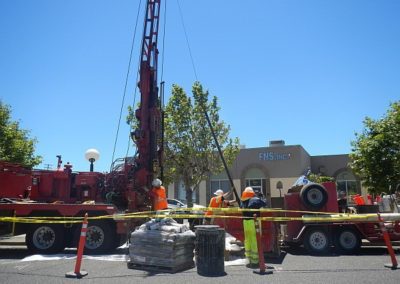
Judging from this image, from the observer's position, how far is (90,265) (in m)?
9.12

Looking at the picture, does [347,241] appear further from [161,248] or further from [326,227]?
[161,248]

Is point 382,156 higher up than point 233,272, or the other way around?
point 382,156

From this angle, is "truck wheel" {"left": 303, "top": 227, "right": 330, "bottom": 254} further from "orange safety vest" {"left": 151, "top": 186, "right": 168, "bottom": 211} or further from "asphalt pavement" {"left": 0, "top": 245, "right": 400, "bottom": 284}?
"orange safety vest" {"left": 151, "top": 186, "right": 168, "bottom": 211}

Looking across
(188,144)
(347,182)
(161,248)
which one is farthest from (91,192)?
(347,182)

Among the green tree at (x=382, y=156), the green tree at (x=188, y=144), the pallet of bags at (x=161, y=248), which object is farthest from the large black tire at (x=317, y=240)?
the green tree at (x=188, y=144)

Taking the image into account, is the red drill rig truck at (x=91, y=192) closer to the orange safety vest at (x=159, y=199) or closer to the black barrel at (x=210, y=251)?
the orange safety vest at (x=159, y=199)

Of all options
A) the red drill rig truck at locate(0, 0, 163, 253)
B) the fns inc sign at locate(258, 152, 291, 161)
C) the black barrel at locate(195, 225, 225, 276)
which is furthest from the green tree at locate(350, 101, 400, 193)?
the fns inc sign at locate(258, 152, 291, 161)

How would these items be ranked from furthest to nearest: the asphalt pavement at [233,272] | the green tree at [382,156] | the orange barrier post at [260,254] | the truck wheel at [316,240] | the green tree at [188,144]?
1. the green tree at [188,144]
2. the green tree at [382,156]
3. the truck wheel at [316,240]
4. the orange barrier post at [260,254]
5. the asphalt pavement at [233,272]

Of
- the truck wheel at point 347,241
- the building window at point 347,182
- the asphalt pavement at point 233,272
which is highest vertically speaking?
the building window at point 347,182

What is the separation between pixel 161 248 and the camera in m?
8.44

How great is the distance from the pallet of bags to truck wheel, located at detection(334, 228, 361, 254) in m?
→ 4.88

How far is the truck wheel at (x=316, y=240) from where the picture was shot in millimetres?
11164

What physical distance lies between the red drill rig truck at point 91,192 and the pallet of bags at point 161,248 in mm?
2968

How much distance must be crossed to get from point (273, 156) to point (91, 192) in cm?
2546
